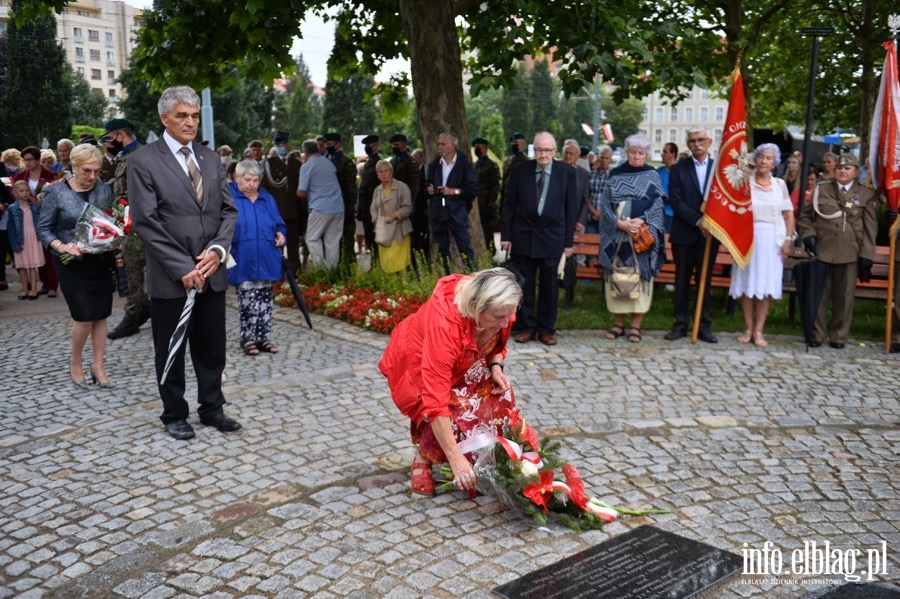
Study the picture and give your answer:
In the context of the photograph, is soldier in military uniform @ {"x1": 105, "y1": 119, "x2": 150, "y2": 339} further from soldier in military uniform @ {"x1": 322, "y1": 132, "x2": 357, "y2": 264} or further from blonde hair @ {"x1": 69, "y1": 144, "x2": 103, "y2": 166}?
soldier in military uniform @ {"x1": 322, "y1": 132, "x2": 357, "y2": 264}

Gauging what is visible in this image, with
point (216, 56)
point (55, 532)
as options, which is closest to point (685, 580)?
point (55, 532)

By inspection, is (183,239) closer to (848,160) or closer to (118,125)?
(118,125)

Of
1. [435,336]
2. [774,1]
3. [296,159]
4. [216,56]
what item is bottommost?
[435,336]

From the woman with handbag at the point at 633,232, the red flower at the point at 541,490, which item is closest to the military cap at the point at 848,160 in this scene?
the woman with handbag at the point at 633,232

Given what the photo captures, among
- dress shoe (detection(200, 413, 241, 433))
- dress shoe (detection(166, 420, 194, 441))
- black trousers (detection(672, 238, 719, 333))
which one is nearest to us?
dress shoe (detection(166, 420, 194, 441))

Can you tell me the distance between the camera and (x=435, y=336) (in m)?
4.65

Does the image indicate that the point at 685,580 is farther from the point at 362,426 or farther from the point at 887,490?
the point at 362,426

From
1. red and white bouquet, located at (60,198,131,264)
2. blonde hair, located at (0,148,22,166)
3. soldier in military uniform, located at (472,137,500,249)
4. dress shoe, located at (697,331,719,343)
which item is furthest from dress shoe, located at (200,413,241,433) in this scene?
blonde hair, located at (0,148,22,166)

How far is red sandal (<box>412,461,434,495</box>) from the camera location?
5.25m

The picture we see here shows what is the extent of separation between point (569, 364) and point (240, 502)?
13.2ft

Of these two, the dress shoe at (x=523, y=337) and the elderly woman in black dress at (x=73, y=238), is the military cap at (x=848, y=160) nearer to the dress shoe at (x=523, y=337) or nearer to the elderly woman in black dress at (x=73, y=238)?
the dress shoe at (x=523, y=337)

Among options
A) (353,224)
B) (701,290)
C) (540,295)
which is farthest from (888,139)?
(353,224)

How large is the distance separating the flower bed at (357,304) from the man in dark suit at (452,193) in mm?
1098

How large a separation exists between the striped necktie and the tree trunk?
5.93m
